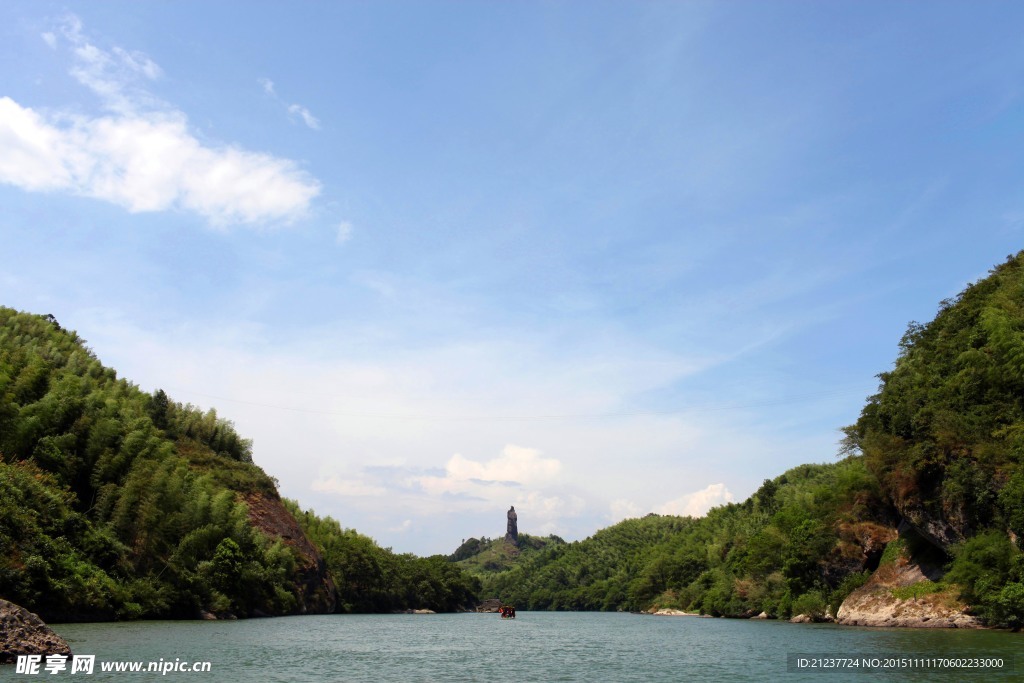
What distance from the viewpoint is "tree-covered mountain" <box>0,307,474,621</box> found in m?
49.1

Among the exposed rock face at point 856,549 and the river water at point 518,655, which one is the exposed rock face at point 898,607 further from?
the exposed rock face at point 856,549

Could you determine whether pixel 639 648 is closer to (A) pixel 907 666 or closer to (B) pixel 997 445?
(A) pixel 907 666

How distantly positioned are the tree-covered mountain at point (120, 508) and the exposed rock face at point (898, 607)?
57227 mm

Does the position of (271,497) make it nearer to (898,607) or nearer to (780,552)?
(780,552)

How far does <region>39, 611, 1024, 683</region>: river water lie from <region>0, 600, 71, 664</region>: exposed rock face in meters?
1.00

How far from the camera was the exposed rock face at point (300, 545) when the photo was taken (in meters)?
91.6

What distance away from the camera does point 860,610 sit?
63375 mm

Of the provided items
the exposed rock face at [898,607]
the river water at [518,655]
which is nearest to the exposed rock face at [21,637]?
the river water at [518,655]

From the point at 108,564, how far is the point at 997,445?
67.0 meters

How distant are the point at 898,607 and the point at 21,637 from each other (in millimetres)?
57287

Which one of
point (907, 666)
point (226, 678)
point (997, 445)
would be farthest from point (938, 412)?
point (226, 678)

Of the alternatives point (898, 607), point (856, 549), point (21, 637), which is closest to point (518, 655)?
point (21, 637)

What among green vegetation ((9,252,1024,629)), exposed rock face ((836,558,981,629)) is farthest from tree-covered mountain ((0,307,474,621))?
exposed rock face ((836,558,981,629))

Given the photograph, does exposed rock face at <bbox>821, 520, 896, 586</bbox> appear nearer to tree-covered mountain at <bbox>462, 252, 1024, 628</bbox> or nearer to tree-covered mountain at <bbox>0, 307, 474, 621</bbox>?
tree-covered mountain at <bbox>462, 252, 1024, 628</bbox>
